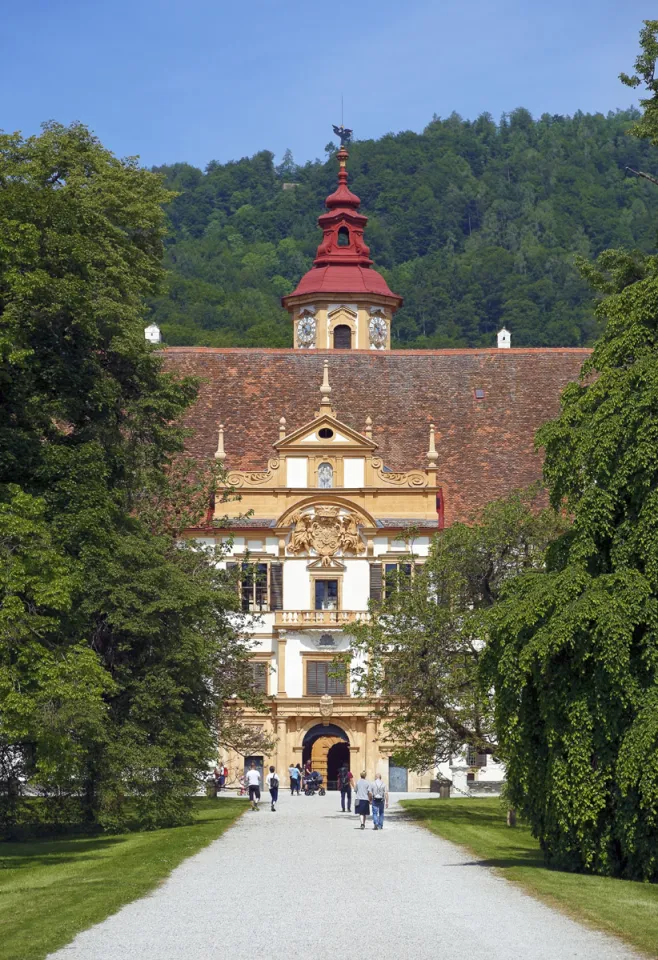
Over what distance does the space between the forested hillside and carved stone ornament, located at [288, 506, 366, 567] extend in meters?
58.2

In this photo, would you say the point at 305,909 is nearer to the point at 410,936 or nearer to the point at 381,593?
the point at 410,936

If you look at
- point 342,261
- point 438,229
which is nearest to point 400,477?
point 342,261

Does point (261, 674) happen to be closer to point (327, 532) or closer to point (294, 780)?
point (294, 780)

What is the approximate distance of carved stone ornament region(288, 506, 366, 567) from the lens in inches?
2376

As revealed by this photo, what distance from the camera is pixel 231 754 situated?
193 ft

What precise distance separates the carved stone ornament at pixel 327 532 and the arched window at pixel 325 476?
2.69 ft

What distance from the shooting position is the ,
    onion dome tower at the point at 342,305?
77.0 metres

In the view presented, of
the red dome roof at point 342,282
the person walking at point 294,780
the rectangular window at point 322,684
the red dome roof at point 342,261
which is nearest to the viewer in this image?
the person walking at point 294,780

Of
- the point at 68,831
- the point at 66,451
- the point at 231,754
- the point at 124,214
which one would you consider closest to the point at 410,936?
the point at 66,451

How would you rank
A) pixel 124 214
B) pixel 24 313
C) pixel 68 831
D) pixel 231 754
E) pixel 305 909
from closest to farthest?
pixel 305 909, pixel 24 313, pixel 68 831, pixel 124 214, pixel 231 754

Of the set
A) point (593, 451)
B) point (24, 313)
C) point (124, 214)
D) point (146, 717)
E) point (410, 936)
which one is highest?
point (124, 214)

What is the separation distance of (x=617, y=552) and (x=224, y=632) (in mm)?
19543

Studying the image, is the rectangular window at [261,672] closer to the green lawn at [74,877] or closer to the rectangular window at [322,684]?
the rectangular window at [322,684]

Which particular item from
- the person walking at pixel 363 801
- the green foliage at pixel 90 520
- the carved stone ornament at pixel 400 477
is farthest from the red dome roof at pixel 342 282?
Answer: the person walking at pixel 363 801
